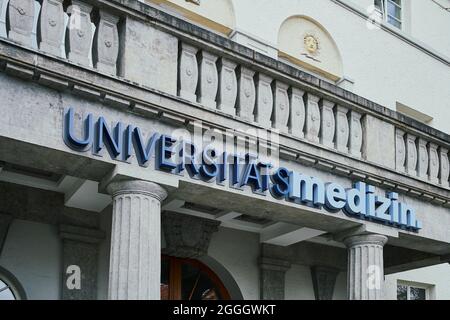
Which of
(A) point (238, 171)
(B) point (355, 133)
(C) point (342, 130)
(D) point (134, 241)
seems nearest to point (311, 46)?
(B) point (355, 133)

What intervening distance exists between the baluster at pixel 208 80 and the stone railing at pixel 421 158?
379 centimetres

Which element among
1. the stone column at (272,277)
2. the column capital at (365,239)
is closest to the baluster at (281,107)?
the column capital at (365,239)

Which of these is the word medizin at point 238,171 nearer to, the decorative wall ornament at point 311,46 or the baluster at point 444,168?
the baluster at point 444,168

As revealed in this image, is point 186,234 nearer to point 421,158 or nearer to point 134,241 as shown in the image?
point 134,241

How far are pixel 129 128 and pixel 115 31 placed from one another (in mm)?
1306

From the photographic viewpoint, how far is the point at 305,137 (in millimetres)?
12188

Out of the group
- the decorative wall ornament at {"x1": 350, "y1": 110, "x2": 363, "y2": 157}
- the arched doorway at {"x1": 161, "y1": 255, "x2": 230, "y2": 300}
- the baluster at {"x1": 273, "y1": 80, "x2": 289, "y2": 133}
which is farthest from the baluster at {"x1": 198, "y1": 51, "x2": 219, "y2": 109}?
the arched doorway at {"x1": 161, "y1": 255, "x2": 230, "y2": 300}

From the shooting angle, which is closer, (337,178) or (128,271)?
(128,271)

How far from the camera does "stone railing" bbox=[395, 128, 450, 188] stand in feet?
44.9

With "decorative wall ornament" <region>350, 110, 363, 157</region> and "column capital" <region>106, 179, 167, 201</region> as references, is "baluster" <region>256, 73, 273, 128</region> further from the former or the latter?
"column capital" <region>106, 179, 167, 201</region>

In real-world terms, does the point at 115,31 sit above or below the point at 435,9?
below

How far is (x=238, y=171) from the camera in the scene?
11047 mm
